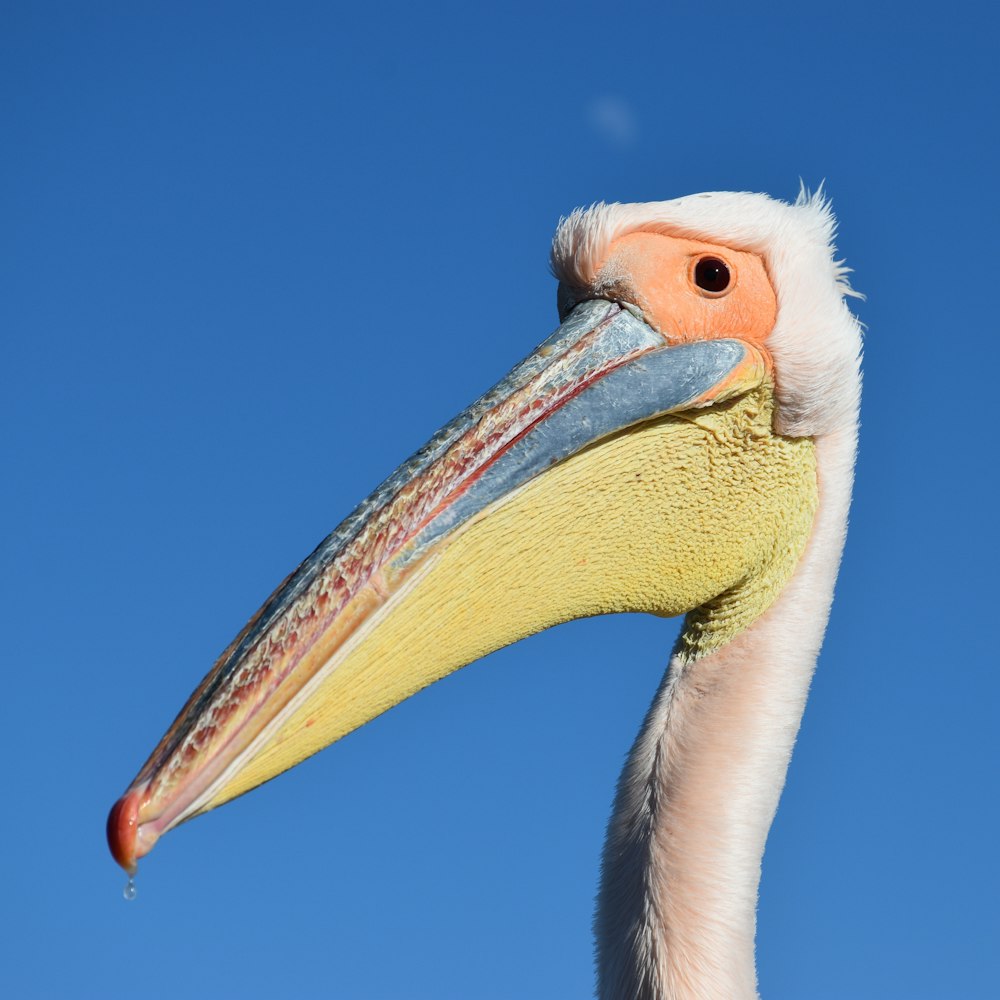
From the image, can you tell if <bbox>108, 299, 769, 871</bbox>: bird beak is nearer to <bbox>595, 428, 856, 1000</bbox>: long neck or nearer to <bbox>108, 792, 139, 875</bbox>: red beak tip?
<bbox>108, 792, 139, 875</bbox>: red beak tip

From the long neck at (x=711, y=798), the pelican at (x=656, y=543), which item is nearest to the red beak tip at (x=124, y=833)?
the pelican at (x=656, y=543)

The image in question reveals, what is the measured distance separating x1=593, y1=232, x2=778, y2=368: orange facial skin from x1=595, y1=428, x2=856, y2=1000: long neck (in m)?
0.50

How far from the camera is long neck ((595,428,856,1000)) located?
12.0ft

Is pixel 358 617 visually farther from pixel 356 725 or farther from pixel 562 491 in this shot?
pixel 562 491

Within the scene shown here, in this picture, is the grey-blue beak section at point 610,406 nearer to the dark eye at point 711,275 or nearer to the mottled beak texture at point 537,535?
the mottled beak texture at point 537,535

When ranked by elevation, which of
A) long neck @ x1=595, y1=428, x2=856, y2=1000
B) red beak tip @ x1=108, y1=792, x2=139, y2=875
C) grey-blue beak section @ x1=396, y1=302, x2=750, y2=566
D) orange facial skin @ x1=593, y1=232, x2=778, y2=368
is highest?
orange facial skin @ x1=593, y1=232, x2=778, y2=368

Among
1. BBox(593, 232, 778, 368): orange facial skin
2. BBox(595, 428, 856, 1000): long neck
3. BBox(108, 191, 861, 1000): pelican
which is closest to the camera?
BBox(108, 191, 861, 1000): pelican

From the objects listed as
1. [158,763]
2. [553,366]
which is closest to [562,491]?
[553,366]

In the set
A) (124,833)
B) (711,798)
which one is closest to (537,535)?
(711,798)

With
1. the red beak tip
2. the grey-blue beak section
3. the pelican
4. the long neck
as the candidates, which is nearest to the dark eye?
the pelican

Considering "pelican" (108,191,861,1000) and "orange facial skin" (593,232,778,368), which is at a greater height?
"orange facial skin" (593,232,778,368)

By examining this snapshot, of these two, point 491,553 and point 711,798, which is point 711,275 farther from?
point 711,798

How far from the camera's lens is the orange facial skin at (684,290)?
3.97 meters

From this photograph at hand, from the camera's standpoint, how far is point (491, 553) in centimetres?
354
